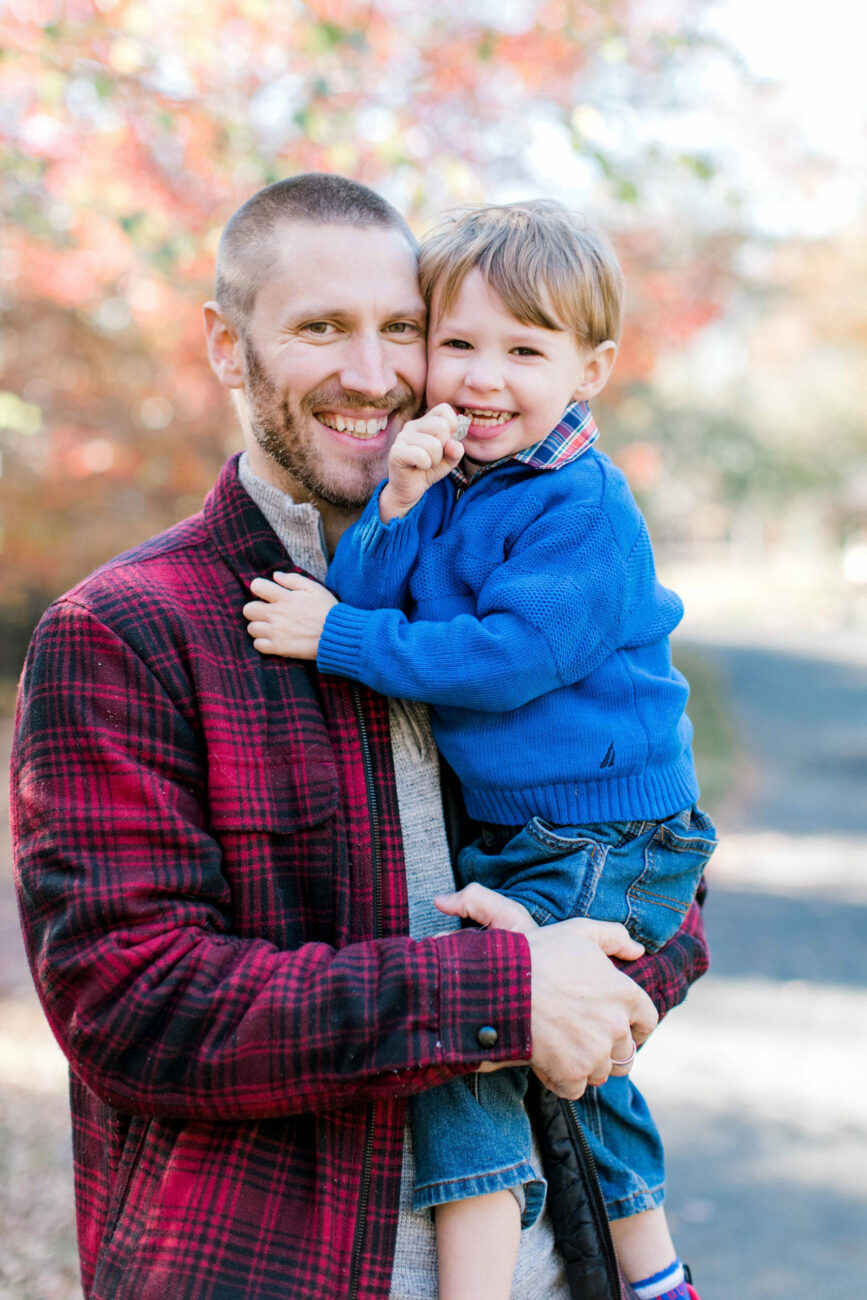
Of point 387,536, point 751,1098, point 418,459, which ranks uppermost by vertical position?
point 418,459

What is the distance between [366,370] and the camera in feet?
7.14

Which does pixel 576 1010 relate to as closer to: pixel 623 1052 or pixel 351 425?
pixel 623 1052

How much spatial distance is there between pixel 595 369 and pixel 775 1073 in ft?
12.7

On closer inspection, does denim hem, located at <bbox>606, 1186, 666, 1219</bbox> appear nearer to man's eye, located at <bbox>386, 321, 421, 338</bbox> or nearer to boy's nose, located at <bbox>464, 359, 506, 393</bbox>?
boy's nose, located at <bbox>464, 359, 506, 393</bbox>

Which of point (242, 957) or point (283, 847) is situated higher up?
point (283, 847)

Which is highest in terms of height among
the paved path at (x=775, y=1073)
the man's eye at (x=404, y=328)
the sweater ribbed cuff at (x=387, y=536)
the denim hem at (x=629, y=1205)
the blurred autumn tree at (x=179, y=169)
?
the blurred autumn tree at (x=179, y=169)

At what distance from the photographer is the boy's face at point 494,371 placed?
7.36ft

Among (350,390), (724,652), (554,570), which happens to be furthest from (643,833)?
(724,652)

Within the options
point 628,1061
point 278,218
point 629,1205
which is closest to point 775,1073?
point 629,1205

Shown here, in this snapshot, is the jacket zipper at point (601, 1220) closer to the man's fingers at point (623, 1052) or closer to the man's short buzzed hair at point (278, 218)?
the man's fingers at point (623, 1052)

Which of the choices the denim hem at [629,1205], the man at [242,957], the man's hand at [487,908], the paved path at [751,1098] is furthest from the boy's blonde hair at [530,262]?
the paved path at [751,1098]

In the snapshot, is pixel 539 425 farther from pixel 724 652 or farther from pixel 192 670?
pixel 724 652

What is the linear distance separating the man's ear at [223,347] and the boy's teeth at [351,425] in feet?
0.75

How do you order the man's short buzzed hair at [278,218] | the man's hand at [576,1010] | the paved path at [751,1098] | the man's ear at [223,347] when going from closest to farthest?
the man's hand at [576,1010] < the man's short buzzed hair at [278,218] < the man's ear at [223,347] < the paved path at [751,1098]
